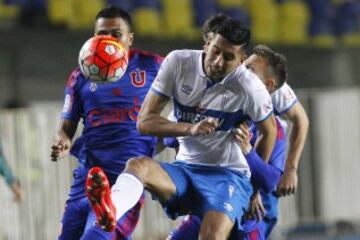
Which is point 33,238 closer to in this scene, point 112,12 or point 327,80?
point 112,12

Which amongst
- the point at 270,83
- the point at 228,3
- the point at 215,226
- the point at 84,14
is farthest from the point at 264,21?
Answer: the point at 215,226

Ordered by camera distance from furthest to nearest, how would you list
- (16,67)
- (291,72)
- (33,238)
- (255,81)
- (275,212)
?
(291,72) → (16,67) → (33,238) → (275,212) → (255,81)

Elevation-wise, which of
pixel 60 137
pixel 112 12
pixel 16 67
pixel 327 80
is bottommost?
pixel 327 80

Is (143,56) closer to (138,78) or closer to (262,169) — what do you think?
(138,78)

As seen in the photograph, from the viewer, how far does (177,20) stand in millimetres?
14422

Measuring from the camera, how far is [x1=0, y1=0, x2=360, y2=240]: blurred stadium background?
33.3ft

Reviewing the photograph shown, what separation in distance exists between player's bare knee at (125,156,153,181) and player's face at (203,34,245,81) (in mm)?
612

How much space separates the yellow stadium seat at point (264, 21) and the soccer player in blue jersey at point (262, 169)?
8.87 m

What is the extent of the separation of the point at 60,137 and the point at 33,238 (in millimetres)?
4136

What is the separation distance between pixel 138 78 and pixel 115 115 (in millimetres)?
263

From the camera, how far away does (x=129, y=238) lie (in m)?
6.15

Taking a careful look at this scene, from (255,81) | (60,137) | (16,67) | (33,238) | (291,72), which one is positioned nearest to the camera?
(255,81)

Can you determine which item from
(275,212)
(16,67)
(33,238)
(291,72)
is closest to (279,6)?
(291,72)

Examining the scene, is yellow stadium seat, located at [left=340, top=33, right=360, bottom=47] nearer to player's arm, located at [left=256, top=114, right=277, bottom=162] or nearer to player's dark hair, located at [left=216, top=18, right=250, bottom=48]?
player's arm, located at [left=256, top=114, right=277, bottom=162]
